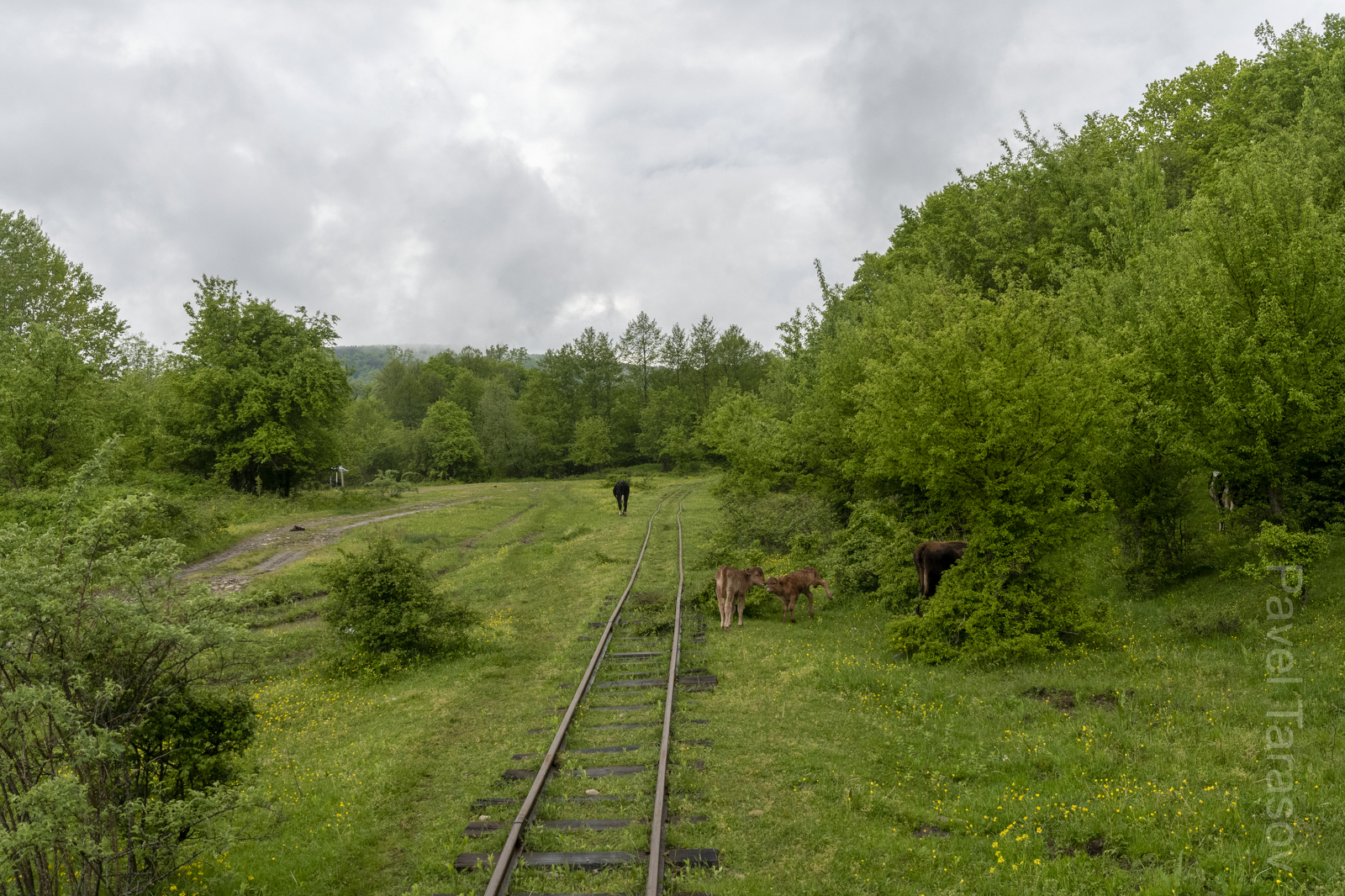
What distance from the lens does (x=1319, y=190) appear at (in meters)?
17.5

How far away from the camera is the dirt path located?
2373 cm

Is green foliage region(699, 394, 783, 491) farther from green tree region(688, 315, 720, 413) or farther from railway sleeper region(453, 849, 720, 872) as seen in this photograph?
green tree region(688, 315, 720, 413)

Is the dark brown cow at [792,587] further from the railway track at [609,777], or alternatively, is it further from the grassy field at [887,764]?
the railway track at [609,777]

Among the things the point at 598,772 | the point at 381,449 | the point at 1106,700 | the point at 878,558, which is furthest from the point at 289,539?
the point at 381,449

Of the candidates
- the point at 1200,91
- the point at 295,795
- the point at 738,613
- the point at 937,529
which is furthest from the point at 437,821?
the point at 1200,91

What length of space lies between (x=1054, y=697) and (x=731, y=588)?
6.82m

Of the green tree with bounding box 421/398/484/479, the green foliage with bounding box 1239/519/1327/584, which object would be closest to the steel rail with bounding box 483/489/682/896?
the green foliage with bounding box 1239/519/1327/584

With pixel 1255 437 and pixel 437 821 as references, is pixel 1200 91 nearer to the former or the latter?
pixel 1255 437

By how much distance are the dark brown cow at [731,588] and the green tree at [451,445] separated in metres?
76.0

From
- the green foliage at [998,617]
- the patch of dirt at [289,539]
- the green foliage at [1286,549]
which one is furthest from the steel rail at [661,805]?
the patch of dirt at [289,539]

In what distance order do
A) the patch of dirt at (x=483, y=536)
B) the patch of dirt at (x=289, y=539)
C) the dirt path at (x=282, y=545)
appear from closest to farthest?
the dirt path at (x=282, y=545) → the patch of dirt at (x=289, y=539) → the patch of dirt at (x=483, y=536)

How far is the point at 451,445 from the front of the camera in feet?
285

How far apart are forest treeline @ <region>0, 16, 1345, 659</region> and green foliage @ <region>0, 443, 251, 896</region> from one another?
1038 cm

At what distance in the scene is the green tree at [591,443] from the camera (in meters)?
85.4
